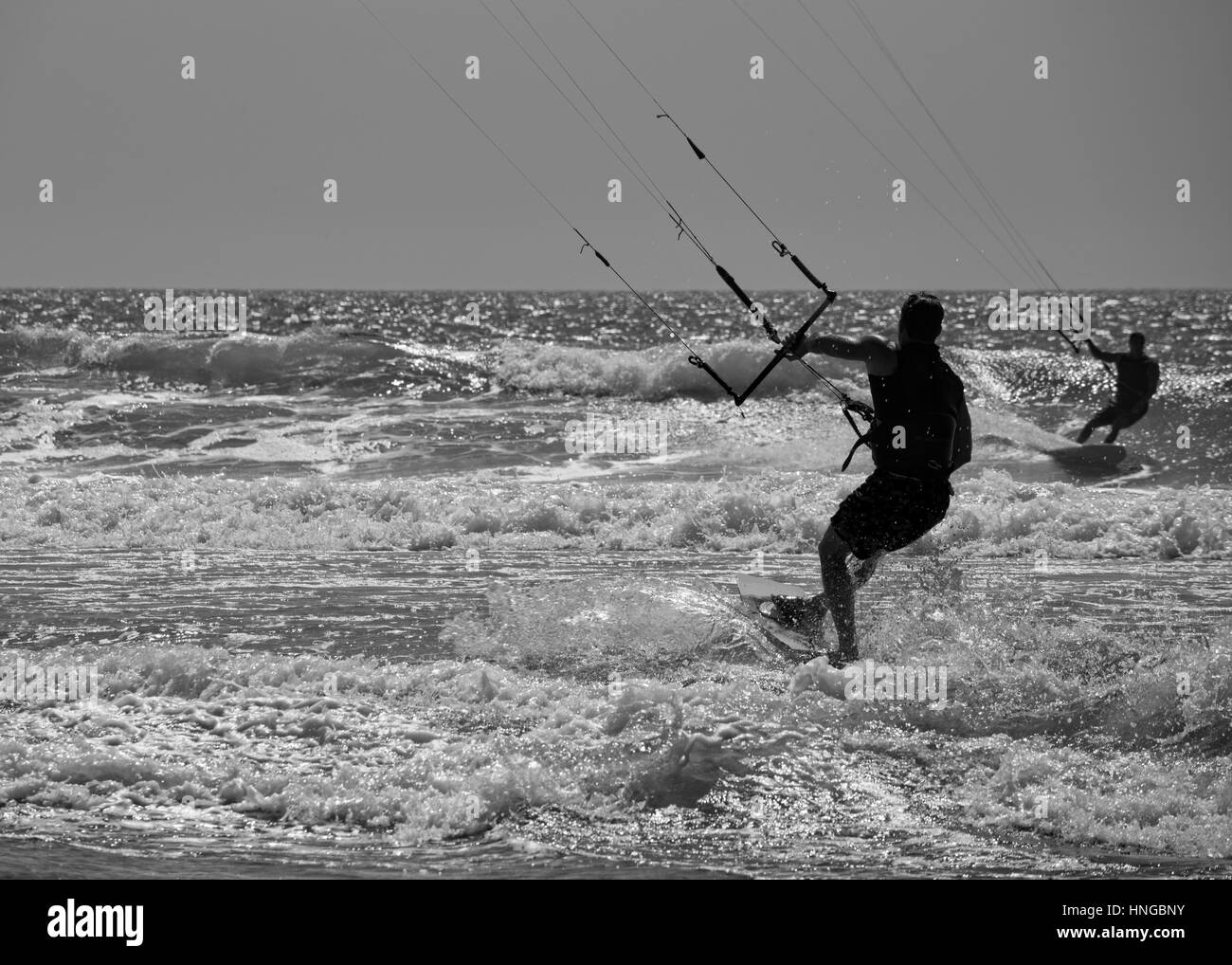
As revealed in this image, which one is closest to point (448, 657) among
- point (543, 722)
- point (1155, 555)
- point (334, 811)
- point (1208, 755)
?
point (543, 722)

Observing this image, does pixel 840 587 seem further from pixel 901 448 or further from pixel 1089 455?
pixel 1089 455

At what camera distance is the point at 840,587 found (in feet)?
22.4

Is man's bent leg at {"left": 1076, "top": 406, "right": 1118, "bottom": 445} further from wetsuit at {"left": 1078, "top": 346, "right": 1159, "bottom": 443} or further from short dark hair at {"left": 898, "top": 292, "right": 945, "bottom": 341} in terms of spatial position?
short dark hair at {"left": 898, "top": 292, "right": 945, "bottom": 341}

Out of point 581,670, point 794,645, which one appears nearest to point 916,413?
point 794,645

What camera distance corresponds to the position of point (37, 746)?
5.38 metres

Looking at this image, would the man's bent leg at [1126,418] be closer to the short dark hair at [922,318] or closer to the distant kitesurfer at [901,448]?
the distant kitesurfer at [901,448]

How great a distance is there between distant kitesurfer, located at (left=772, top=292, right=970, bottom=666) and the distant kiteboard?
37.8ft

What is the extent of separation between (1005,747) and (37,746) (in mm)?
4059

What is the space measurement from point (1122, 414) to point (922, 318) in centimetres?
1345

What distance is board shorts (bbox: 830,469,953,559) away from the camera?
663 cm

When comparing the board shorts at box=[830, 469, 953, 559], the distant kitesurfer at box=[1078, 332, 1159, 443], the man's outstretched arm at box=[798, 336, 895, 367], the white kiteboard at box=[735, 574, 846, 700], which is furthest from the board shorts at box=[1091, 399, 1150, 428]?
the man's outstretched arm at box=[798, 336, 895, 367]

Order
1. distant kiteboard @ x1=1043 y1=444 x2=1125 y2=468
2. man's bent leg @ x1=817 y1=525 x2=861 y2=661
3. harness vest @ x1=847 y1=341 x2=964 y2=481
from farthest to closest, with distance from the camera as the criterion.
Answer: distant kiteboard @ x1=1043 y1=444 x2=1125 y2=468 < man's bent leg @ x1=817 y1=525 x2=861 y2=661 < harness vest @ x1=847 y1=341 x2=964 y2=481
